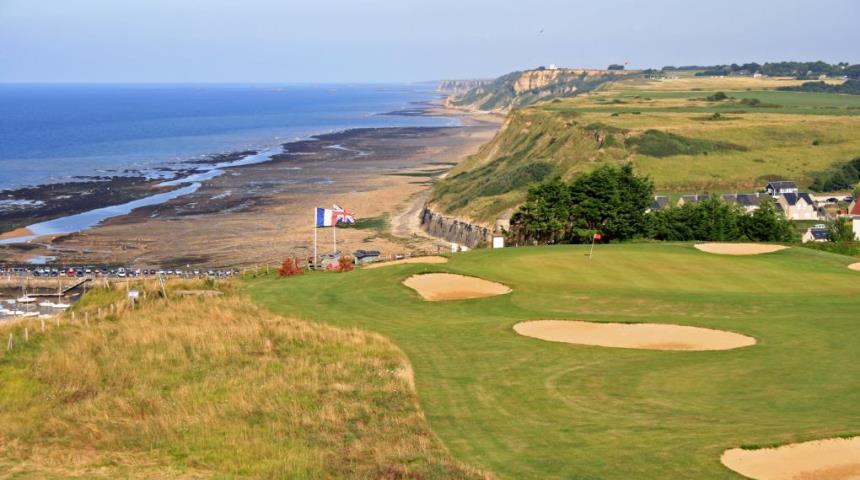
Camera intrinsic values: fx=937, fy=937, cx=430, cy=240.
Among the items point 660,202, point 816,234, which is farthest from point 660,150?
point 816,234

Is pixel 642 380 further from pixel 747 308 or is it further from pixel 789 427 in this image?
pixel 747 308

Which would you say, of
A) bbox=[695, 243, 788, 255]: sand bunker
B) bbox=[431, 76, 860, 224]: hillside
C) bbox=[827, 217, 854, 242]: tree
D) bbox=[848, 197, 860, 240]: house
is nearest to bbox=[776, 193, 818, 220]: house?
bbox=[848, 197, 860, 240]: house

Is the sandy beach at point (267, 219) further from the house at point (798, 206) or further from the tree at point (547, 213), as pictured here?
the house at point (798, 206)

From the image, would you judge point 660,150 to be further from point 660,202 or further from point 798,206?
point 660,202

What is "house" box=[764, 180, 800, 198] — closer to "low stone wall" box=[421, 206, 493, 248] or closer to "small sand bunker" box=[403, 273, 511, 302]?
"low stone wall" box=[421, 206, 493, 248]

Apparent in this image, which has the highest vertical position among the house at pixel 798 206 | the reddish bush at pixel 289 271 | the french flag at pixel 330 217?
the french flag at pixel 330 217

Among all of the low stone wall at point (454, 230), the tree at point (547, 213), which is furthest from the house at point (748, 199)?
the tree at point (547, 213)

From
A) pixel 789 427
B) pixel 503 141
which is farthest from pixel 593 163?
pixel 789 427
